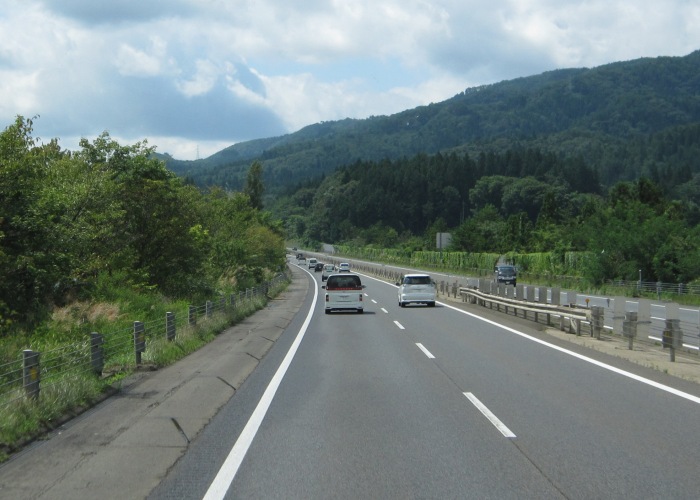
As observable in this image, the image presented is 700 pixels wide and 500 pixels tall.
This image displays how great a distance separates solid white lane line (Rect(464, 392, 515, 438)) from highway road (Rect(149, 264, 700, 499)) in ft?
0.09

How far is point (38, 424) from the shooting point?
349 inches

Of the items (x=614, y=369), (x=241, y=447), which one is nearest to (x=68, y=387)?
(x=241, y=447)

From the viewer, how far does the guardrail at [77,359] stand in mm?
9711

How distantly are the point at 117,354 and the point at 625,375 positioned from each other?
11035 mm

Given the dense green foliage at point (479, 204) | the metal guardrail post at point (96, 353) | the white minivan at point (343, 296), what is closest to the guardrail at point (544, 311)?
the white minivan at point (343, 296)

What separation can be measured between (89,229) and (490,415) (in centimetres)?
1558

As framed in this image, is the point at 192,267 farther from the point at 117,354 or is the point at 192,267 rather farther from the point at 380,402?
the point at 380,402

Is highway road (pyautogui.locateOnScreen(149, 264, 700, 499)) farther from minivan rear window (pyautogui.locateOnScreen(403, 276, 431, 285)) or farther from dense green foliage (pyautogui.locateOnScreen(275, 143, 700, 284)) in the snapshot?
dense green foliage (pyautogui.locateOnScreen(275, 143, 700, 284))

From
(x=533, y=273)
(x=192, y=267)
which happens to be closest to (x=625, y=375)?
(x=192, y=267)

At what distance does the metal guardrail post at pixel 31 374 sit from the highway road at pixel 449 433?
2555mm

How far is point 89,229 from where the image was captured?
21.2 meters

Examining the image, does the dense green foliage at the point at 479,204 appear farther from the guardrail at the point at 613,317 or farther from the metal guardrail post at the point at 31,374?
the metal guardrail post at the point at 31,374

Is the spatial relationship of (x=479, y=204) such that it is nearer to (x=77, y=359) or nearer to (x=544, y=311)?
(x=544, y=311)

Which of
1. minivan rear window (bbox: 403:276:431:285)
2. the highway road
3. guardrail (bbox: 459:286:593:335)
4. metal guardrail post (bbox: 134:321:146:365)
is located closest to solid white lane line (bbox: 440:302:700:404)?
the highway road
